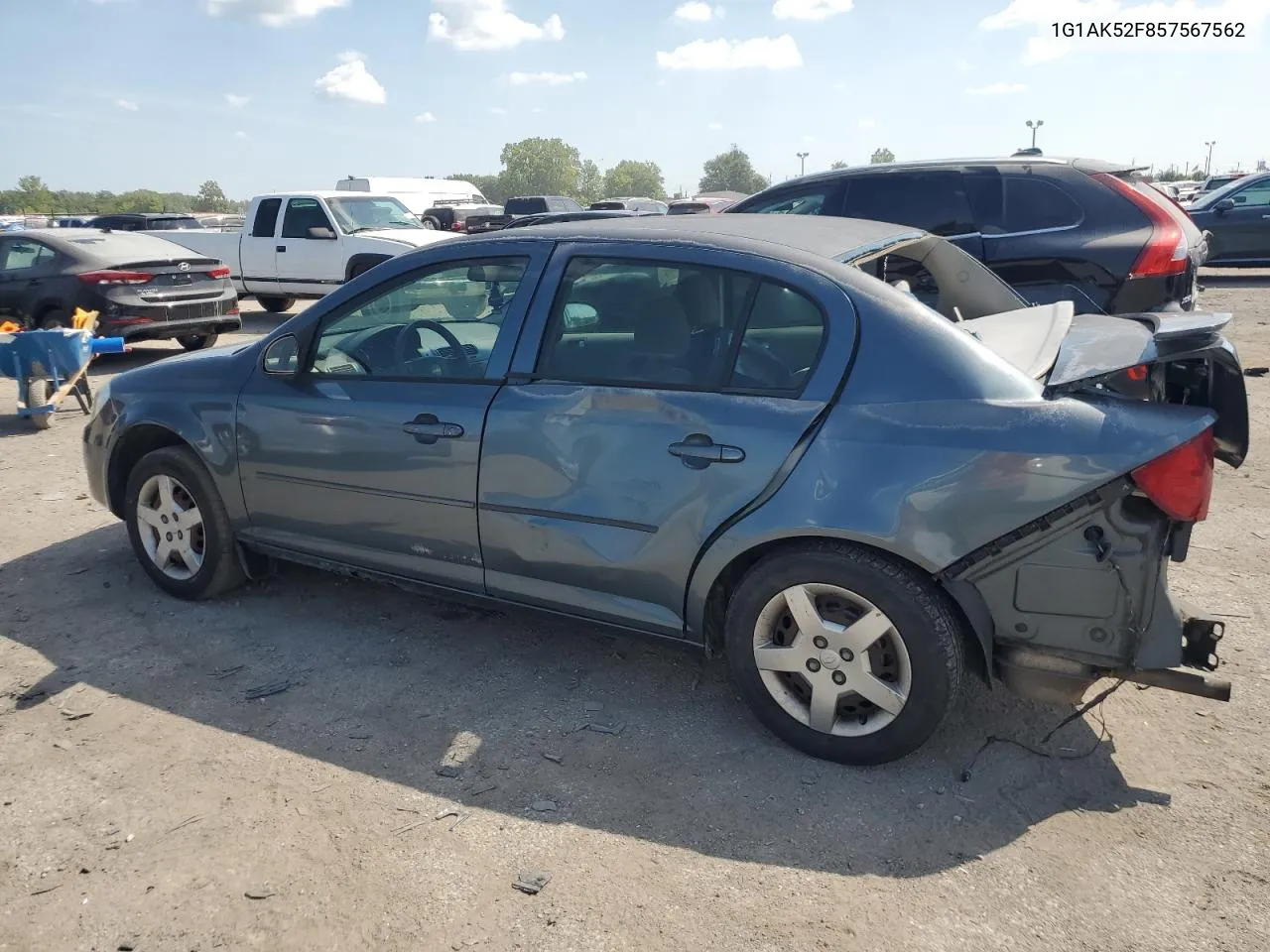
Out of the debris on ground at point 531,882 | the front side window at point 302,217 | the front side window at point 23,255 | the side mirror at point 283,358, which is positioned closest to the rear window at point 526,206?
the front side window at point 302,217

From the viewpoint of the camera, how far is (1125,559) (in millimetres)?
2854

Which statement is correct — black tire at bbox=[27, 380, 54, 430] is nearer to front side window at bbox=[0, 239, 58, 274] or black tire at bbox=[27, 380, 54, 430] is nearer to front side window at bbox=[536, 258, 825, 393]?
front side window at bbox=[0, 239, 58, 274]

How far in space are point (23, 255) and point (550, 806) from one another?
11.1 metres

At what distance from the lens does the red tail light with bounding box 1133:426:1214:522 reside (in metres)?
2.78

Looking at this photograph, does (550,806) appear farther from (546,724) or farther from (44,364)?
(44,364)

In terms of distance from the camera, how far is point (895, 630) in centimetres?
307

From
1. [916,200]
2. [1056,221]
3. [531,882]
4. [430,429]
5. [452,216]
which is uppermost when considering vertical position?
[452,216]

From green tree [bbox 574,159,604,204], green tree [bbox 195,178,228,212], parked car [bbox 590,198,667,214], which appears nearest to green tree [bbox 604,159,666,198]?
green tree [bbox 574,159,604,204]

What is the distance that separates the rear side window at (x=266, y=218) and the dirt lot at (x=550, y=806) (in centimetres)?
1152

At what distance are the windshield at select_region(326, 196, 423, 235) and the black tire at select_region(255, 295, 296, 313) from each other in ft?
6.02

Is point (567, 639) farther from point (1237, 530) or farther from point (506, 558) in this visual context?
point (1237, 530)

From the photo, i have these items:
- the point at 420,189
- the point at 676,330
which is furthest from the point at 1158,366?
the point at 420,189

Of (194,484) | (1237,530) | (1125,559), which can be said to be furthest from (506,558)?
(1237,530)

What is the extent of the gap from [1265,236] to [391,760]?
Answer: 1871 centimetres
